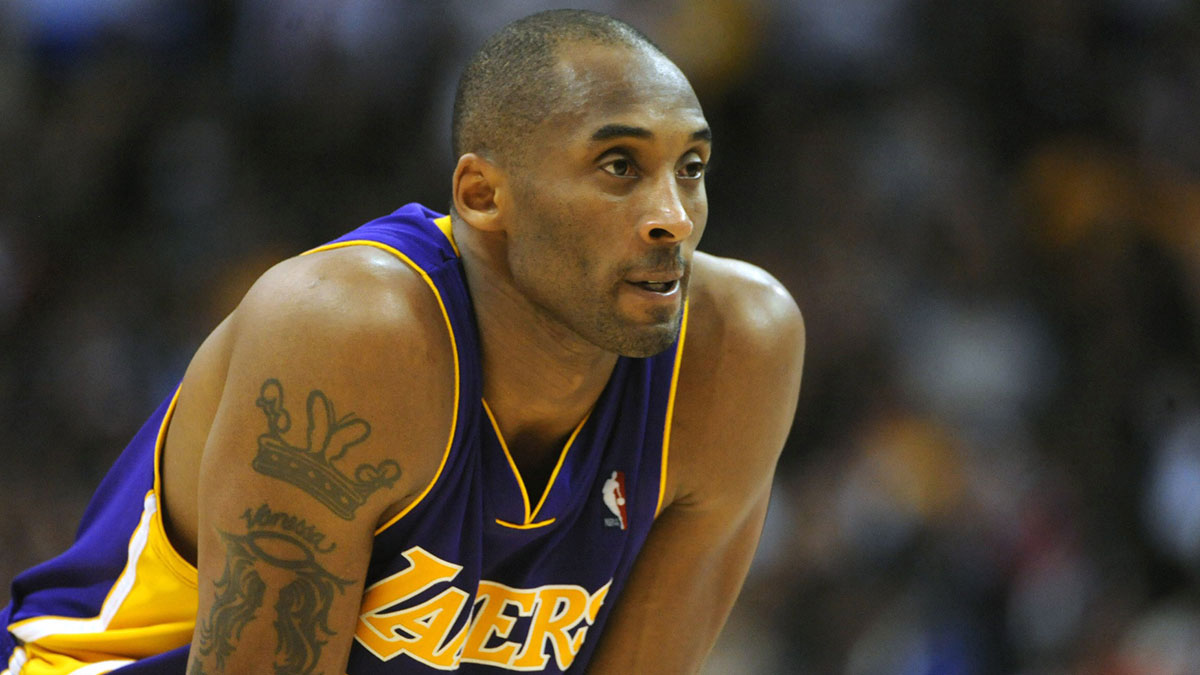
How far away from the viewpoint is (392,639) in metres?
1.92

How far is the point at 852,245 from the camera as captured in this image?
408 centimetres

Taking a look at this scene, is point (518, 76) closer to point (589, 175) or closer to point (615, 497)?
point (589, 175)

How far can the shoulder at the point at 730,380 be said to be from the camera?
6.80 ft

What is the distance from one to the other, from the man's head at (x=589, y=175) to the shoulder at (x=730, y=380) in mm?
232

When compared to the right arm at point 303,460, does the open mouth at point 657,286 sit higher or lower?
higher

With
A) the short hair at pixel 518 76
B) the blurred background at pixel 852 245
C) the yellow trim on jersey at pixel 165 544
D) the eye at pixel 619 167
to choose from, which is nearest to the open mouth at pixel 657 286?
the eye at pixel 619 167

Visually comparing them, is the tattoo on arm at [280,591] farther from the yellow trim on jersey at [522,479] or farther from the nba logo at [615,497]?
the nba logo at [615,497]

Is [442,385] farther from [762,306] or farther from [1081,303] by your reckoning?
[1081,303]

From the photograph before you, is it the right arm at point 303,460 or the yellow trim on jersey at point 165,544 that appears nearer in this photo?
Result: the right arm at point 303,460

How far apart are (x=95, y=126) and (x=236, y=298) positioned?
68 centimetres

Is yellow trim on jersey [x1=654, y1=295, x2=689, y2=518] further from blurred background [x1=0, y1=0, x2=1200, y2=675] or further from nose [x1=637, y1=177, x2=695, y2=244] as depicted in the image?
blurred background [x1=0, y1=0, x2=1200, y2=675]

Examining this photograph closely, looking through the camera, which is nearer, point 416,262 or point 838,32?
point 416,262

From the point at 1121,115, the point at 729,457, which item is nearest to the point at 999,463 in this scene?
the point at 1121,115

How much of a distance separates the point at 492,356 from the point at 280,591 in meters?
0.46
